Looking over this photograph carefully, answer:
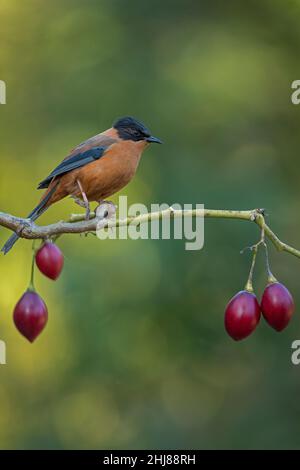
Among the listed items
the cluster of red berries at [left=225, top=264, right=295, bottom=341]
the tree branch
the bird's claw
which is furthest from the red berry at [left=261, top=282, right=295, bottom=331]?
the bird's claw

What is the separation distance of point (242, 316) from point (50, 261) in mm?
492

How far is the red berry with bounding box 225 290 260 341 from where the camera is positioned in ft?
7.14

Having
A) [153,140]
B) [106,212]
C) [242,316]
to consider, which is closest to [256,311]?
[242,316]

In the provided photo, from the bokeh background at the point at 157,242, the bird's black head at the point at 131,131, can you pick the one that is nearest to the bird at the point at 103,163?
the bird's black head at the point at 131,131

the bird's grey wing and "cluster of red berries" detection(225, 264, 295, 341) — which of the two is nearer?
"cluster of red berries" detection(225, 264, 295, 341)

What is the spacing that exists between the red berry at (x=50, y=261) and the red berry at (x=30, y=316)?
7 centimetres

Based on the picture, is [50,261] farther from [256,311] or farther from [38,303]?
[256,311]

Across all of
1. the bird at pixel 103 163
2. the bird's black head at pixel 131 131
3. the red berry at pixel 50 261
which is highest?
the bird's black head at pixel 131 131

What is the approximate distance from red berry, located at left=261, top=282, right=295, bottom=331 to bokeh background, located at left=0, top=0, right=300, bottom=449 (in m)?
3.07

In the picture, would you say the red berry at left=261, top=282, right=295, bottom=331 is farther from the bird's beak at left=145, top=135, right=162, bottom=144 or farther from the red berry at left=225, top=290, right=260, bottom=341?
the bird's beak at left=145, top=135, right=162, bottom=144

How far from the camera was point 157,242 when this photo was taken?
17.4 feet

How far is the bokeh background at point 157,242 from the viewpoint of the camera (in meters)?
5.47

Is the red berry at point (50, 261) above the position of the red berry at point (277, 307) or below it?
above

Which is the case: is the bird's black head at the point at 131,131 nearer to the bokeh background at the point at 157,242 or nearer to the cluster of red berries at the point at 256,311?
the cluster of red berries at the point at 256,311
